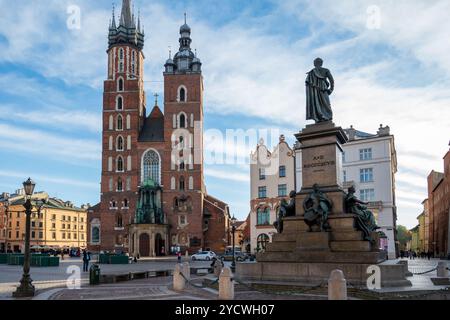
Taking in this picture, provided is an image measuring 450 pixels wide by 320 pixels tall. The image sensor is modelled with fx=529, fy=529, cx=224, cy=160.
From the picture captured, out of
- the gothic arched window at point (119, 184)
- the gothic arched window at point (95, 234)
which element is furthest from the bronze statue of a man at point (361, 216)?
the gothic arched window at point (95, 234)

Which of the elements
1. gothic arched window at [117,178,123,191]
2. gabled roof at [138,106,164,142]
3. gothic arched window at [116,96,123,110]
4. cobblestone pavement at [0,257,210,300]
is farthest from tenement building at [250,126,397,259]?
gothic arched window at [116,96,123,110]

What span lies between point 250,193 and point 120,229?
1003 inches

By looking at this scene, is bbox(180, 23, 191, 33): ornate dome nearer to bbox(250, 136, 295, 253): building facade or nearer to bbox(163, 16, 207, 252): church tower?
bbox(163, 16, 207, 252): church tower

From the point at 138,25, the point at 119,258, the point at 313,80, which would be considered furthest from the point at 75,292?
the point at 138,25

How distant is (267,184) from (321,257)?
43.5m

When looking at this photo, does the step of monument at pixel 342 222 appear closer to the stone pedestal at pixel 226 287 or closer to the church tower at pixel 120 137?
the stone pedestal at pixel 226 287

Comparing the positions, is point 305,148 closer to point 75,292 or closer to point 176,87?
point 75,292

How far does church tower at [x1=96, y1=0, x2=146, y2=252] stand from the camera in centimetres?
7788

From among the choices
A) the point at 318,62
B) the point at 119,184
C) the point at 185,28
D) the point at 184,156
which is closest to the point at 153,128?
the point at 184,156

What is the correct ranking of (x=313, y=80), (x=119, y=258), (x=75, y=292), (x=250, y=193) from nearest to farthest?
(x=75, y=292)
(x=313, y=80)
(x=119, y=258)
(x=250, y=193)

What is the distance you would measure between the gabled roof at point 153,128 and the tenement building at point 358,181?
24.6 meters

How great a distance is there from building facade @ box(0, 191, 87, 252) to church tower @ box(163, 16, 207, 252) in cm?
2607

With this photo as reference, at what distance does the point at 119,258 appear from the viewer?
46906mm

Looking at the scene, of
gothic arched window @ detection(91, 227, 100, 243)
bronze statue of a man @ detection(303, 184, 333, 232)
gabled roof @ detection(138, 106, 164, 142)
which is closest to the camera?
bronze statue of a man @ detection(303, 184, 333, 232)
